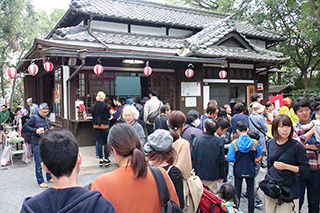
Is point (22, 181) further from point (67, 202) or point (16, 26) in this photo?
point (16, 26)

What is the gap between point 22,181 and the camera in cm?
633

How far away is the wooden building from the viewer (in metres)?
8.55

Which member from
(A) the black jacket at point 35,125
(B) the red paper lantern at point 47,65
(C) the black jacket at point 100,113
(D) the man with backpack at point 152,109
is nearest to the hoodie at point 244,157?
(D) the man with backpack at point 152,109

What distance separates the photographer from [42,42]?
7.56 m

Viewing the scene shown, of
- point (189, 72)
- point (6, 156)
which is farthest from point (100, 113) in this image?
point (189, 72)

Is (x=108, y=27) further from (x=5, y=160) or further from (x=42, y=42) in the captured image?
(x=5, y=160)

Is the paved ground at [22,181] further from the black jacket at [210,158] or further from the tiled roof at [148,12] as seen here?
the tiled roof at [148,12]

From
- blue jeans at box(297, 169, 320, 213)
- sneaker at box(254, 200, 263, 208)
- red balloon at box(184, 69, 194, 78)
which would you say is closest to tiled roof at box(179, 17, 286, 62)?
red balloon at box(184, 69, 194, 78)

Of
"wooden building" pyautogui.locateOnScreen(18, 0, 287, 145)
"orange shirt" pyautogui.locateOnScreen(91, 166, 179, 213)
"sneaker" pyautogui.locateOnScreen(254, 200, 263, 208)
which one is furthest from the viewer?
"wooden building" pyautogui.locateOnScreen(18, 0, 287, 145)

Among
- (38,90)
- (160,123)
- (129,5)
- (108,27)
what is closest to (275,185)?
(160,123)

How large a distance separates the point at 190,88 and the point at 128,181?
8.86m

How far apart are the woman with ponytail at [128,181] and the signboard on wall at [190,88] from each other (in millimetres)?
8494

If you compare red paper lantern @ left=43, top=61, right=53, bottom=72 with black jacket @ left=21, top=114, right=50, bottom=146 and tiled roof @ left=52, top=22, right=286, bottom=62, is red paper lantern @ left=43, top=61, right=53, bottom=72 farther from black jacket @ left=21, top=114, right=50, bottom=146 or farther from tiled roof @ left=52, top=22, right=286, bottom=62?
black jacket @ left=21, top=114, right=50, bottom=146

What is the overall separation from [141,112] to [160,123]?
2045 millimetres
